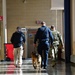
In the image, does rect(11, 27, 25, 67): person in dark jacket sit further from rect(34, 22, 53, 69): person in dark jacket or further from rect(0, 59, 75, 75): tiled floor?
rect(34, 22, 53, 69): person in dark jacket

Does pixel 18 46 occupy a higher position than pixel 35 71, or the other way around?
pixel 18 46

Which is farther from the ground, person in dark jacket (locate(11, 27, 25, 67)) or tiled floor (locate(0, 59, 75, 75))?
person in dark jacket (locate(11, 27, 25, 67))

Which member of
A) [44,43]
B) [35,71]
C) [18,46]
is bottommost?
[35,71]

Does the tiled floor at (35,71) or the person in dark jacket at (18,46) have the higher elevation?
the person in dark jacket at (18,46)

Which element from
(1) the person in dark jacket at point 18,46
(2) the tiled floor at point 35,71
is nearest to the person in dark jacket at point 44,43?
(2) the tiled floor at point 35,71

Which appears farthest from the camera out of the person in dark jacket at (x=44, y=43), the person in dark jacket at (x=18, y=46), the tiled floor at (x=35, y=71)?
the person in dark jacket at (x=18, y=46)

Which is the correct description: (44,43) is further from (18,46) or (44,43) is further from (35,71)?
(18,46)

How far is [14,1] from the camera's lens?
2431cm

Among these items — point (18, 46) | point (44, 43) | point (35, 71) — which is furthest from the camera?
point (18, 46)

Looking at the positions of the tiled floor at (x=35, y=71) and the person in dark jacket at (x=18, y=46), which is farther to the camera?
the person in dark jacket at (x=18, y=46)

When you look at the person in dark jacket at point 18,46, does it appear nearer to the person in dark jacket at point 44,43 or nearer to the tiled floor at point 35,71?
the tiled floor at point 35,71

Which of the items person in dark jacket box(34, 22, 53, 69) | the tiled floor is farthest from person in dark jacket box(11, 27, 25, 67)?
person in dark jacket box(34, 22, 53, 69)

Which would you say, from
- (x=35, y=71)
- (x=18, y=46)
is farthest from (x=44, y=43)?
(x=18, y=46)

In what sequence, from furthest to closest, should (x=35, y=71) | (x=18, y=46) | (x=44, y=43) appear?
(x=18, y=46) → (x=44, y=43) → (x=35, y=71)
